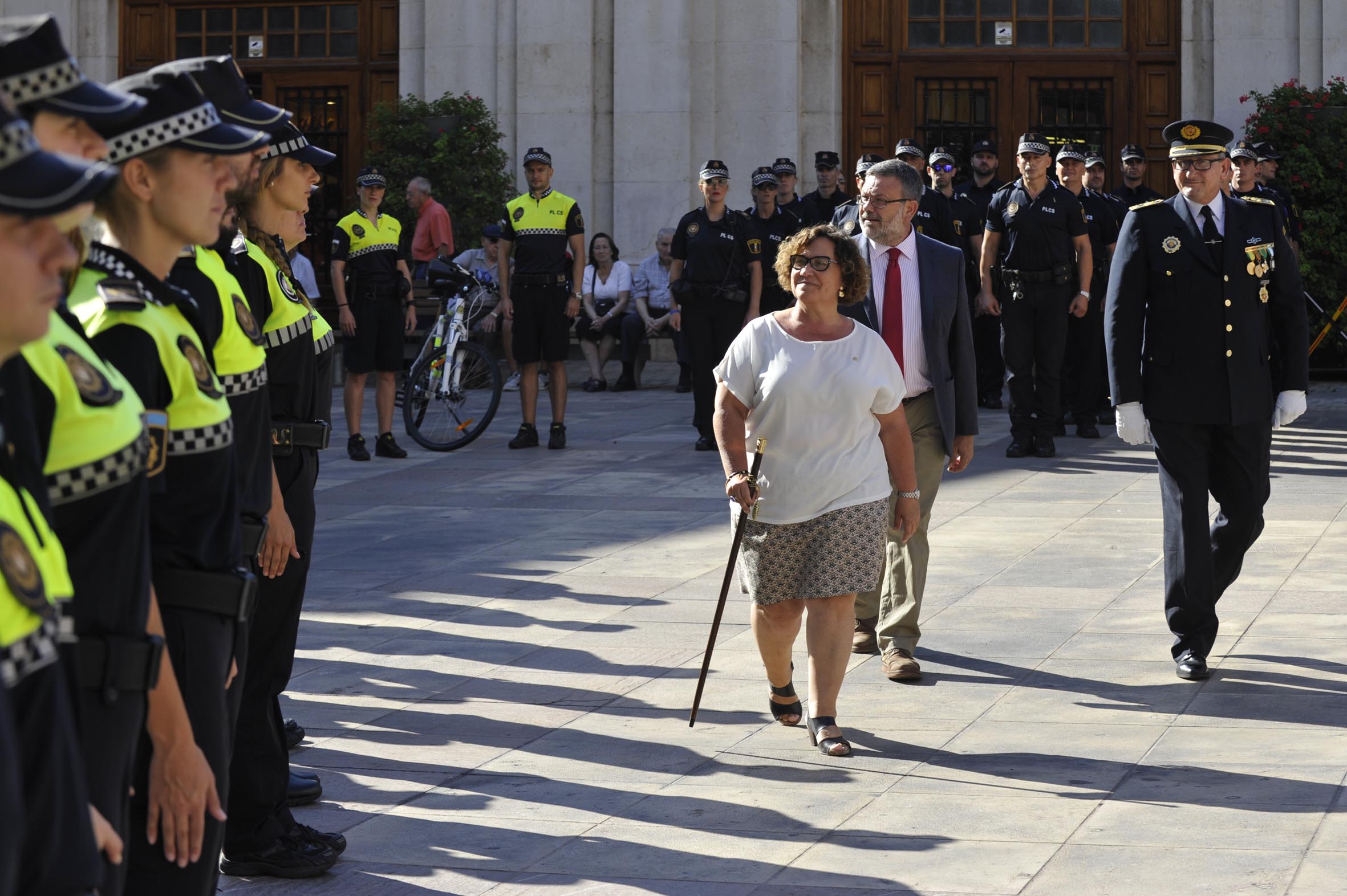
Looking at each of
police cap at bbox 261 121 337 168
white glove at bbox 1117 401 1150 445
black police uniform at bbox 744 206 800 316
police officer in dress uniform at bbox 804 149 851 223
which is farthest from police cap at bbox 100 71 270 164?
police officer in dress uniform at bbox 804 149 851 223

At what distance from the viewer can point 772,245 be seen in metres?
14.5

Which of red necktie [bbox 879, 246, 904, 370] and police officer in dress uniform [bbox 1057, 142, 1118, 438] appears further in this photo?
police officer in dress uniform [bbox 1057, 142, 1118, 438]

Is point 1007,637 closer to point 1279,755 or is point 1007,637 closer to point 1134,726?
point 1134,726

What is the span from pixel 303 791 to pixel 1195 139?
13.1 ft

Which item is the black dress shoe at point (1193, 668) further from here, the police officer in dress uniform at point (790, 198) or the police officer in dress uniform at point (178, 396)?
the police officer in dress uniform at point (790, 198)

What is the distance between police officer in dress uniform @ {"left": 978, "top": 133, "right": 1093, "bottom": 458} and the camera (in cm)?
1305

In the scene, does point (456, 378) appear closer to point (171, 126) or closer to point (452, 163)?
point (452, 163)

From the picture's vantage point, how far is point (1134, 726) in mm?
6117

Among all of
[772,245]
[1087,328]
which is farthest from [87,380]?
[1087,328]

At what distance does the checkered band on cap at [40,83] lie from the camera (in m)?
2.47

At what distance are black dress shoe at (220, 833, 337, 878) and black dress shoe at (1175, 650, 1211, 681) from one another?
10.9 ft

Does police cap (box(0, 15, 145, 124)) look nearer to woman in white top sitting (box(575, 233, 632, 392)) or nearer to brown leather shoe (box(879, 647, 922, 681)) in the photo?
brown leather shoe (box(879, 647, 922, 681))

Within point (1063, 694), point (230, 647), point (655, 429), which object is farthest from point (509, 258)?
point (230, 647)

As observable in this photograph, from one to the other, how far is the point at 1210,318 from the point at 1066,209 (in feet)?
20.9
